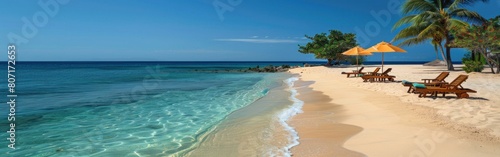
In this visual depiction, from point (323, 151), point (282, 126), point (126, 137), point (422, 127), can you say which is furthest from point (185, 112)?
point (422, 127)

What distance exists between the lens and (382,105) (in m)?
8.62

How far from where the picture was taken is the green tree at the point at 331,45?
41225mm

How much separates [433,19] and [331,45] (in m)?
17.1

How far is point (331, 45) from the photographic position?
41125 mm

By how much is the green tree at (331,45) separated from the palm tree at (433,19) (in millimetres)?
14707

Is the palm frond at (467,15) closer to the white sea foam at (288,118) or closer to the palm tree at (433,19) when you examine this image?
the palm tree at (433,19)

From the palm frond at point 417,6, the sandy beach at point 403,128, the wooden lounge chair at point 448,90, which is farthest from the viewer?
the palm frond at point 417,6

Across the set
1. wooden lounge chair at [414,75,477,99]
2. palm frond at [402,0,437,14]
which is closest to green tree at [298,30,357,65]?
palm frond at [402,0,437,14]

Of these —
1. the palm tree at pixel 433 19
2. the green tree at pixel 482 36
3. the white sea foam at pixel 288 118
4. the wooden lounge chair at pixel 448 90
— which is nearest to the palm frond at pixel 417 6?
the palm tree at pixel 433 19

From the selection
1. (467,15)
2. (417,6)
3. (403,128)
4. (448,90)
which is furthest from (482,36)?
(403,128)

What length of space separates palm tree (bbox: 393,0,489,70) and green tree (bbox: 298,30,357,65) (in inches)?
579

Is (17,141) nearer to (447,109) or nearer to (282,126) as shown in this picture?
(282,126)

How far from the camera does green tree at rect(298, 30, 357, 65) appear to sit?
4122 cm

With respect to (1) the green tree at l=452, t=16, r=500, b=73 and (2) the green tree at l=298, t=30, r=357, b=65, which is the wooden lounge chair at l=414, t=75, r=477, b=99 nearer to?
(1) the green tree at l=452, t=16, r=500, b=73
